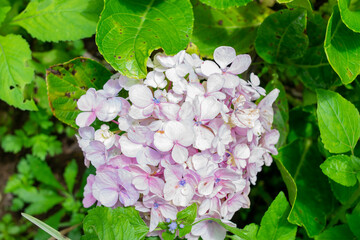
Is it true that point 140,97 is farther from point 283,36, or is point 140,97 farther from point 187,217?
point 283,36

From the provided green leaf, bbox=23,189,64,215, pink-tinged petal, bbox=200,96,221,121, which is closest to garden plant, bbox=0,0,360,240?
pink-tinged petal, bbox=200,96,221,121

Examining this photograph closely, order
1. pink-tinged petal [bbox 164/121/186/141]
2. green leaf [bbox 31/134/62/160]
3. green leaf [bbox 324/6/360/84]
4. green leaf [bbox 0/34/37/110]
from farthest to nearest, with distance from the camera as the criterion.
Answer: green leaf [bbox 31/134/62/160] → green leaf [bbox 0/34/37/110] → green leaf [bbox 324/6/360/84] → pink-tinged petal [bbox 164/121/186/141]

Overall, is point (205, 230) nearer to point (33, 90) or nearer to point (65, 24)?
point (65, 24)

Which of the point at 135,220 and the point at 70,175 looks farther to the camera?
the point at 70,175

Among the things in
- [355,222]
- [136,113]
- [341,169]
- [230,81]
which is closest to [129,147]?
[136,113]

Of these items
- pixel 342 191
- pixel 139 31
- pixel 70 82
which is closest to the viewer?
pixel 139 31

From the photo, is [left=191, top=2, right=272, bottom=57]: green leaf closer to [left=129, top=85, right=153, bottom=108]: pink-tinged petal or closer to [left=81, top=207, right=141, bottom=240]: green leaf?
[left=129, top=85, right=153, bottom=108]: pink-tinged petal

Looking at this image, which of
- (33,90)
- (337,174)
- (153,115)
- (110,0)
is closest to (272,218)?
(337,174)
